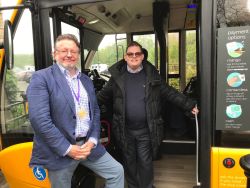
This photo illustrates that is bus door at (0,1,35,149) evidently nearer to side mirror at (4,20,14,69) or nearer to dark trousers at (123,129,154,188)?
side mirror at (4,20,14,69)

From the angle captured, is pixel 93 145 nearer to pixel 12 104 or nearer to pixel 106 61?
pixel 12 104

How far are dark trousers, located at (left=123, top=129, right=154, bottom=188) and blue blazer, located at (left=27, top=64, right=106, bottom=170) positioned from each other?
2.67ft

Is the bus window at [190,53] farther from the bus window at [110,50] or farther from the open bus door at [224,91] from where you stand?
the open bus door at [224,91]

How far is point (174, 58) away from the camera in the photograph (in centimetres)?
557

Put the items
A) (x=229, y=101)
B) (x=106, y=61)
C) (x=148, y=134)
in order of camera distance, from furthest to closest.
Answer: (x=106, y=61) < (x=148, y=134) < (x=229, y=101)

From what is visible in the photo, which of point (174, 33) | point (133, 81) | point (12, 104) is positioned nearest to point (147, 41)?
A: point (174, 33)

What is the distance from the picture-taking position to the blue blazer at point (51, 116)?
1630mm

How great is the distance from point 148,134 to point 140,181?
0.50 m

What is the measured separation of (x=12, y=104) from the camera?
2297 mm

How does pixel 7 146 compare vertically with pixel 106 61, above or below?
below

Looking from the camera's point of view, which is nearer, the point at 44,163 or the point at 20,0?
the point at 44,163

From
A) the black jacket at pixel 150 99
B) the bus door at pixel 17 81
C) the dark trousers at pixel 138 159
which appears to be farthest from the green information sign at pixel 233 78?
the bus door at pixel 17 81

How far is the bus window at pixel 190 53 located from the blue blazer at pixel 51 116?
4141 mm

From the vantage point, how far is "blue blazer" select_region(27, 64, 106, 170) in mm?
1630
